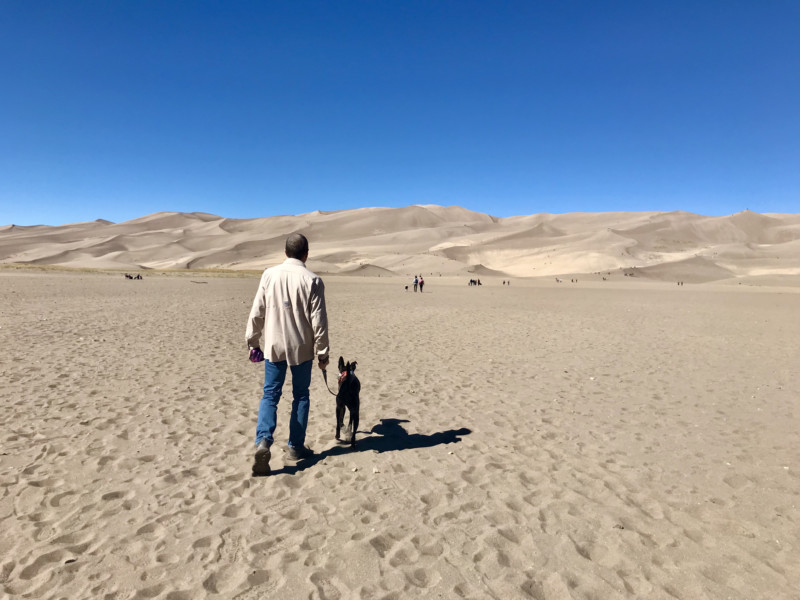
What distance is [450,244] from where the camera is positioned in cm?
11169

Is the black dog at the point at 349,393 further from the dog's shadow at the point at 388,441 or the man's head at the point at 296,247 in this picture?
the man's head at the point at 296,247

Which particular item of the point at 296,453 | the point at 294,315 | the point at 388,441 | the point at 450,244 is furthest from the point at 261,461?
the point at 450,244

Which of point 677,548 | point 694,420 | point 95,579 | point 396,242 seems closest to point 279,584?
point 95,579

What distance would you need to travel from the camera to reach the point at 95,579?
296cm

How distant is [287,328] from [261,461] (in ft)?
4.27

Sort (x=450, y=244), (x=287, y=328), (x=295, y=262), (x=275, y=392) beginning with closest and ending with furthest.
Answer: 1. (x=287, y=328)
2. (x=295, y=262)
3. (x=275, y=392)
4. (x=450, y=244)

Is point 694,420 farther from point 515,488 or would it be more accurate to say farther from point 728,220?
point 728,220

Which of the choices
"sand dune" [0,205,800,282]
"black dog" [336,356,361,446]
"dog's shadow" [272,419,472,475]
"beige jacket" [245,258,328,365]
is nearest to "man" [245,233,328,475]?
"beige jacket" [245,258,328,365]

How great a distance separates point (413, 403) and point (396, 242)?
117 m

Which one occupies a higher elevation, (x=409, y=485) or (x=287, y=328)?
(x=287, y=328)

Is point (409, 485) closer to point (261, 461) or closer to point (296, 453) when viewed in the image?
point (296, 453)

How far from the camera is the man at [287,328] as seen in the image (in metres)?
4.27

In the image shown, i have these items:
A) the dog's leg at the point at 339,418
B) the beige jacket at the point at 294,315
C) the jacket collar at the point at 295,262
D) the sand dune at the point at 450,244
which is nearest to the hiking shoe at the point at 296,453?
the dog's leg at the point at 339,418

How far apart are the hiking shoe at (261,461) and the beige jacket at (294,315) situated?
34.0 inches
